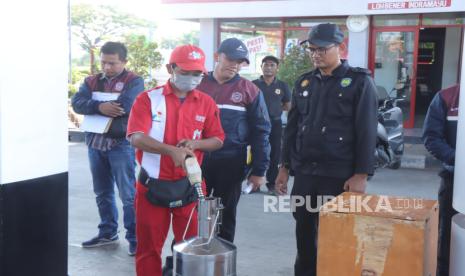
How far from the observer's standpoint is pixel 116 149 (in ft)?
16.3

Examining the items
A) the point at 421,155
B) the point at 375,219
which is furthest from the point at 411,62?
the point at 375,219

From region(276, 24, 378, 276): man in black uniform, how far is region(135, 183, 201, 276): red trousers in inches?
31.7

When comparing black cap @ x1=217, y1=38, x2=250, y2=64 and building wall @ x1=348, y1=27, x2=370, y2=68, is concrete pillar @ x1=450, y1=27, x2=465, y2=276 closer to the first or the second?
black cap @ x1=217, y1=38, x2=250, y2=64

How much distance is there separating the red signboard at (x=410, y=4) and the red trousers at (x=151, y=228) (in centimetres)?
1106

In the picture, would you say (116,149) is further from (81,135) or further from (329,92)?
(81,135)

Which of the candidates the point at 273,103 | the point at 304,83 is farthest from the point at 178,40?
the point at 304,83

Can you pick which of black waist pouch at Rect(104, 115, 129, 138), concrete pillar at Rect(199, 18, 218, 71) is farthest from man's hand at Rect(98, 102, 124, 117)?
concrete pillar at Rect(199, 18, 218, 71)

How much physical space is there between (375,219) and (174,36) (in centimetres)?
6144

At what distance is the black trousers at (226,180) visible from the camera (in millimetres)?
4277

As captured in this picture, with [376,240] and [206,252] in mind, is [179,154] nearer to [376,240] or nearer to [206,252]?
[206,252]

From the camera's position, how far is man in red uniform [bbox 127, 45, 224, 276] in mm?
3365

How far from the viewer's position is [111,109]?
16.0ft

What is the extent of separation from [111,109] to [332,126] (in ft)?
6.76

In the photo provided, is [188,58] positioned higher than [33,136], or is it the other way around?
[188,58]
